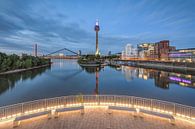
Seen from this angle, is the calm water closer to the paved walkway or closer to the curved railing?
the curved railing

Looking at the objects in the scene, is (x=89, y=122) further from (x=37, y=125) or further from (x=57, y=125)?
(x=37, y=125)

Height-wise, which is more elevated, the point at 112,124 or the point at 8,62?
the point at 8,62

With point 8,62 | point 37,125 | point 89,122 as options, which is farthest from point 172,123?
point 8,62

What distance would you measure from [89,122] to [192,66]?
244 feet

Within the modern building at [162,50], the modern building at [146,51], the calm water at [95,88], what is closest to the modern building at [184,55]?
the modern building at [162,50]

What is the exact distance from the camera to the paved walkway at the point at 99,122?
7.59 m

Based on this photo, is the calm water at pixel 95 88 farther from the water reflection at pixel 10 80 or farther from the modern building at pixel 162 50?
the modern building at pixel 162 50

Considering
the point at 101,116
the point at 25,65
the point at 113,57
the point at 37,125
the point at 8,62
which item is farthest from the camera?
the point at 113,57

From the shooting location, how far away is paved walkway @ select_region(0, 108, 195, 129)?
24.9 feet

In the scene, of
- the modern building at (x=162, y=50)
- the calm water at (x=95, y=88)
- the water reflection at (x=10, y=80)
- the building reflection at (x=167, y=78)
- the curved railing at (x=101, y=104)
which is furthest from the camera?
the modern building at (x=162, y=50)

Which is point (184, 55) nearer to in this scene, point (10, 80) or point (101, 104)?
point (10, 80)

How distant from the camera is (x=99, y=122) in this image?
26.6 feet

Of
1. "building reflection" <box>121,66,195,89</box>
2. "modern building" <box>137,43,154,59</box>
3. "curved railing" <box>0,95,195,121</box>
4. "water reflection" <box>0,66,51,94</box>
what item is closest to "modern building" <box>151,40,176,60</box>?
"modern building" <box>137,43,154,59</box>

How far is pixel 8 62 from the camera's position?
171 ft
